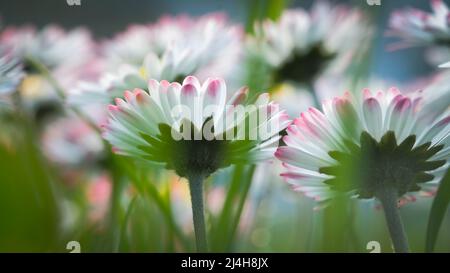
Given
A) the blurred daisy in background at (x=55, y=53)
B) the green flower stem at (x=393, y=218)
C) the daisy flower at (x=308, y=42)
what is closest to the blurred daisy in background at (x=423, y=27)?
the daisy flower at (x=308, y=42)

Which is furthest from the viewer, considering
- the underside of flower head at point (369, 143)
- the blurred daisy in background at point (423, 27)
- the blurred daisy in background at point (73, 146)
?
the blurred daisy in background at point (73, 146)

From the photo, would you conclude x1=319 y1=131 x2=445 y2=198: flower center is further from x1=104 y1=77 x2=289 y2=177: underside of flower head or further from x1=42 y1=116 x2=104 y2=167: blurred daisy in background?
x1=42 y1=116 x2=104 y2=167: blurred daisy in background

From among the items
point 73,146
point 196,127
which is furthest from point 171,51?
point 73,146

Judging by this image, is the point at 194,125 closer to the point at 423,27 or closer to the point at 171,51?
the point at 171,51

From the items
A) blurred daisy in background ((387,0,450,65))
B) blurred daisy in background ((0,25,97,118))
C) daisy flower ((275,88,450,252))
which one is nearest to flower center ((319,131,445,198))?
daisy flower ((275,88,450,252))

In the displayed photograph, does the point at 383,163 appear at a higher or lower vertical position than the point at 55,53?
lower

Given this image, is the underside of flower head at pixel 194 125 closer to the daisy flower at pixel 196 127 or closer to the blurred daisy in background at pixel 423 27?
the daisy flower at pixel 196 127

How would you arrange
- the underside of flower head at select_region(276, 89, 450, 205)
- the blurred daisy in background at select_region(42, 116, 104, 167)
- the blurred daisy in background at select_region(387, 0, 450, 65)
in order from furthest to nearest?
1. the blurred daisy in background at select_region(42, 116, 104, 167)
2. the blurred daisy in background at select_region(387, 0, 450, 65)
3. the underside of flower head at select_region(276, 89, 450, 205)
